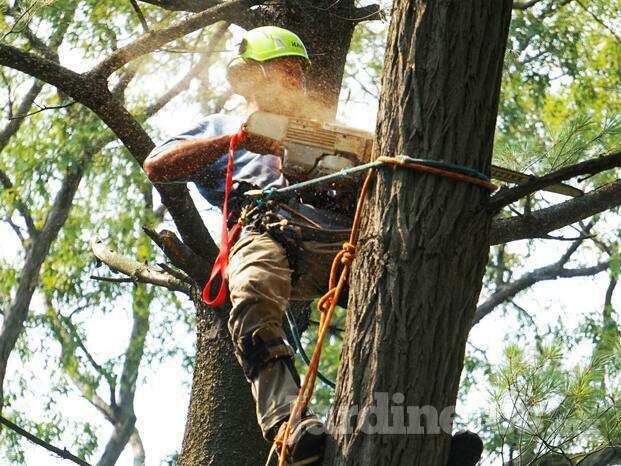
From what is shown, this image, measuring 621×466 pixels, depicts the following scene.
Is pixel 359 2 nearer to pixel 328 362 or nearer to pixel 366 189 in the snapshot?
pixel 366 189

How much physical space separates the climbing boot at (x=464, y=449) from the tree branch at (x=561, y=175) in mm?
632

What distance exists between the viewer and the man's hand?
11.8 feet

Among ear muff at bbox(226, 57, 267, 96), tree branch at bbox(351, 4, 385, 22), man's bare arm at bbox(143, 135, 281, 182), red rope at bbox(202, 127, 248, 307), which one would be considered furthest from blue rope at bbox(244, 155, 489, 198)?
tree branch at bbox(351, 4, 385, 22)

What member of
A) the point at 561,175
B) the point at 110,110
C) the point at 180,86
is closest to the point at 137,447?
the point at 180,86

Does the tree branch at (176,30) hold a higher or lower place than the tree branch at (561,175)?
higher

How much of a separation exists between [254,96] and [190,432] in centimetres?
147

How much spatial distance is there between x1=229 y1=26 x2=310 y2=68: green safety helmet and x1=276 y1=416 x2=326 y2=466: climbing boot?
1.53 m

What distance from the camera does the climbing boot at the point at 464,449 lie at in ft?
10.0

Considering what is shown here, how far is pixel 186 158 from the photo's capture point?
389 cm

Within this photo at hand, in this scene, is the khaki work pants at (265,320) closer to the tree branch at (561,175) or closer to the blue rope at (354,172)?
the blue rope at (354,172)

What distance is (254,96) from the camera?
4.09m

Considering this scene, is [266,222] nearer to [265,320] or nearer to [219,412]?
[265,320]

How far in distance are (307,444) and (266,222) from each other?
0.86 metres

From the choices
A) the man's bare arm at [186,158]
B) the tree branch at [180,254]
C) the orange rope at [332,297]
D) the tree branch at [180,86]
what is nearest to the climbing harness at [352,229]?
the orange rope at [332,297]
